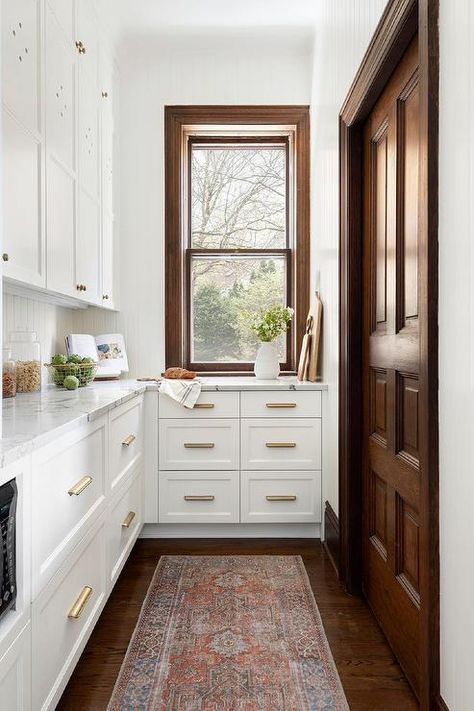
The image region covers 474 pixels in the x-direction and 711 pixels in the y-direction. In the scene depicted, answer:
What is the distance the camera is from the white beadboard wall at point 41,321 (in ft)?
7.98

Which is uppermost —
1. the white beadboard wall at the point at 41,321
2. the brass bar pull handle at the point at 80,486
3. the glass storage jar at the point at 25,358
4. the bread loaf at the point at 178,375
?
the white beadboard wall at the point at 41,321

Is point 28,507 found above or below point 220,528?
above

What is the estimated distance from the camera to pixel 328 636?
1.97 metres

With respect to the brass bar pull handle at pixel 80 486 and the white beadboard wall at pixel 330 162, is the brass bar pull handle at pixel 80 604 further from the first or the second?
the white beadboard wall at pixel 330 162

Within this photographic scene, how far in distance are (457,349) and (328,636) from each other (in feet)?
4.13

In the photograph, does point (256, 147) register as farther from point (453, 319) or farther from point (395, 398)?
point (453, 319)

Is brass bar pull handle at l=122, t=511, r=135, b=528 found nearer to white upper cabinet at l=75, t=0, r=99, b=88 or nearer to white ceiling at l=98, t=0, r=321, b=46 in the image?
white upper cabinet at l=75, t=0, r=99, b=88

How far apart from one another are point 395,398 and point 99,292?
1778mm

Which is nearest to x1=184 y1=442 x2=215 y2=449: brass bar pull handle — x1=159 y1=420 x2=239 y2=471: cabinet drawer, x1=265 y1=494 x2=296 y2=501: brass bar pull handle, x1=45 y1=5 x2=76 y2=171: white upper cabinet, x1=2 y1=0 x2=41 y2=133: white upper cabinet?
x1=159 y1=420 x2=239 y2=471: cabinet drawer

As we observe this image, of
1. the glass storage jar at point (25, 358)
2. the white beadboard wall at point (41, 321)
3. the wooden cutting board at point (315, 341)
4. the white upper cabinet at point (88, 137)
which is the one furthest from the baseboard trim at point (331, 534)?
the white upper cabinet at point (88, 137)

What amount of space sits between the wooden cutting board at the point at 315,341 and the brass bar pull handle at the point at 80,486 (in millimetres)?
1621

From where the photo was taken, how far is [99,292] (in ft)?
9.81

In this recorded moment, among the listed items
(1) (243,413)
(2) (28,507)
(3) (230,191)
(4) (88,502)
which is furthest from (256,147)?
(2) (28,507)

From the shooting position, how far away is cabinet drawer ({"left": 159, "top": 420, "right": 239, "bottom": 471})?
2922 millimetres
